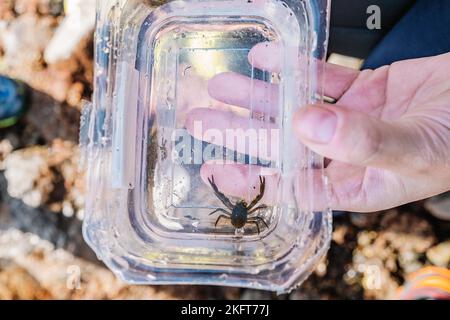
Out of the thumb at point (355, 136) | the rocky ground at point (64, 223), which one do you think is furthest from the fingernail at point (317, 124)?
the rocky ground at point (64, 223)

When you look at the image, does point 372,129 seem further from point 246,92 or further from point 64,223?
point 64,223

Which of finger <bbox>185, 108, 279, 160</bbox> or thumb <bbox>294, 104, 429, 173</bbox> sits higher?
finger <bbox>185, 108, 279, 160</bbox>

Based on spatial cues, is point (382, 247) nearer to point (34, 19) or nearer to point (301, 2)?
point (301, 2)

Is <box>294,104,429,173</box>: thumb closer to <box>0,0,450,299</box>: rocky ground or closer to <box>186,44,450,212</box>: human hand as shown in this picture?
<box>186,44,450,212</box>: human hand

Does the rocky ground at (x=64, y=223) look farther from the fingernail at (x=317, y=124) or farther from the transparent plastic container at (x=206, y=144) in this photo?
the fingernail at (x=317, y=124)

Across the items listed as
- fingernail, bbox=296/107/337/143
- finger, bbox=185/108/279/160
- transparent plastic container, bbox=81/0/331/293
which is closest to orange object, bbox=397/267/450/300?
transparent plastic container, bbox=81/0/331/293

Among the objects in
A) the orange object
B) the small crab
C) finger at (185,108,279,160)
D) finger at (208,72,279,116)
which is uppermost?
finger at (208,72,279,116)

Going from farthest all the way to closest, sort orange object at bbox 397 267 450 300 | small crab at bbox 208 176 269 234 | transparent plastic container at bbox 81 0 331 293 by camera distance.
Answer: orange object at bbox 397 267 450 300 → small crab at bbox 208 176 269 234 → transparent plastic container at bbox 81 0 331 293

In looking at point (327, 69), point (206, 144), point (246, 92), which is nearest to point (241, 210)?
point (206, 144)
